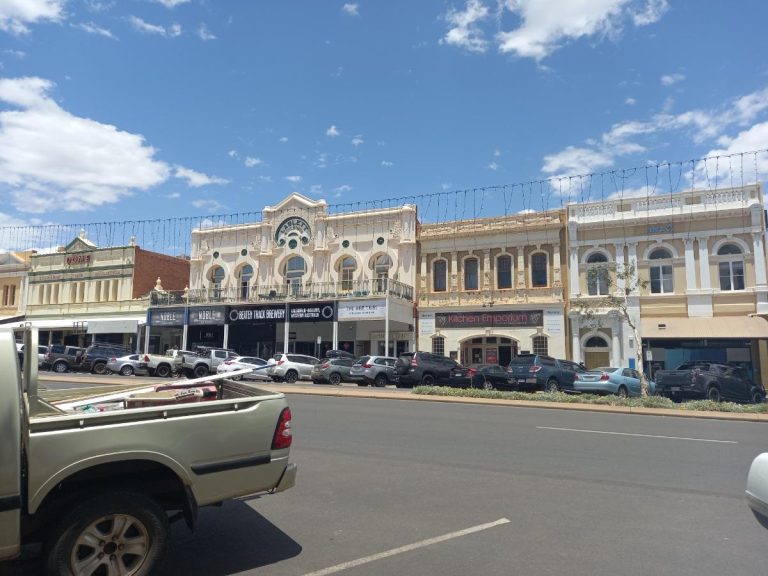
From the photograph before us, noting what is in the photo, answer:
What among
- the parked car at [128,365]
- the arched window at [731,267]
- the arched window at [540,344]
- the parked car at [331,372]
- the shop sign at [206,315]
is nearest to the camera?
the parked car at [331,372]

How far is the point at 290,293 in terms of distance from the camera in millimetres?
36562

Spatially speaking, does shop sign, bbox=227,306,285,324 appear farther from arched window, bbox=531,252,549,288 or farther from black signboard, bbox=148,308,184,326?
arched window, bbox=531,252,549,288

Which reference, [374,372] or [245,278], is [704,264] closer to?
[374,372]

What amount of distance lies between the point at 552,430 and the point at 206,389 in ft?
25.7

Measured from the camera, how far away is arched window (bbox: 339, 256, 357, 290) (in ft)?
123

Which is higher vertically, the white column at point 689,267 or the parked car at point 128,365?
the white column at point 689,267

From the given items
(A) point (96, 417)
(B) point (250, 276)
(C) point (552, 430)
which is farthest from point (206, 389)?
(B) point (250, 276)

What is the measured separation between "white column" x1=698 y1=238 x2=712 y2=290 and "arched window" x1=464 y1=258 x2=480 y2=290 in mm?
12035

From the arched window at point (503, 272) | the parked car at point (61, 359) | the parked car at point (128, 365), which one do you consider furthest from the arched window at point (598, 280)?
the parked car at point (61, 359)

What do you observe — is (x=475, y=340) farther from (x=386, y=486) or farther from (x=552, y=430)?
(x=386, y=486)

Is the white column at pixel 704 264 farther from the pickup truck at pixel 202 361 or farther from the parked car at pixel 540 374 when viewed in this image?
the pickup truck at pixel 202 361

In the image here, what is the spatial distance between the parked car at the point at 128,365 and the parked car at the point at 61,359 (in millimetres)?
3006

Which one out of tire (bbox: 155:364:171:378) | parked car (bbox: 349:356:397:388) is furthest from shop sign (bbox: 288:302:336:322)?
tire (bbox: 155:364:171:378)

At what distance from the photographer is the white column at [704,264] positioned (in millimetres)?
29583
